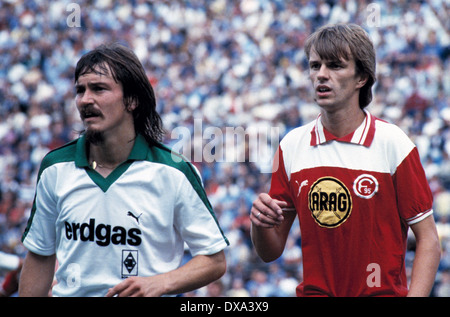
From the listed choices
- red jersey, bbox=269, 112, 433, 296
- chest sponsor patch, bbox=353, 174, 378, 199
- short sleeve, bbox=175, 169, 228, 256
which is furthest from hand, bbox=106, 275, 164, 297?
chest sponsor patch, bbox=353, 174, 378, 199

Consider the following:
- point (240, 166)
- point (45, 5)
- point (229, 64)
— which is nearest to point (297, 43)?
point (229, 64)

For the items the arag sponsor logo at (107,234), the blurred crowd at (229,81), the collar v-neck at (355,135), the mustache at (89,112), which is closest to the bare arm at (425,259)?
the collar v-neck at (355,135)

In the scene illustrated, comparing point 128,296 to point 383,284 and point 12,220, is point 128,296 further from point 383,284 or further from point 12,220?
point 12,220

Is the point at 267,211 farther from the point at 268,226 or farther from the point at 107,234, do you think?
the point at 107,234

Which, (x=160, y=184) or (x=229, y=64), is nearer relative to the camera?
(x=160, y=184)

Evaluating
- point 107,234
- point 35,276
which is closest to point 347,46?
point 107,234

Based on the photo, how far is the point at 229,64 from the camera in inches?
608

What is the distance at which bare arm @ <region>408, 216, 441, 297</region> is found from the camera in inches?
116

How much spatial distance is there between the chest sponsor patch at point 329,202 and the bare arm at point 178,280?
47 cm

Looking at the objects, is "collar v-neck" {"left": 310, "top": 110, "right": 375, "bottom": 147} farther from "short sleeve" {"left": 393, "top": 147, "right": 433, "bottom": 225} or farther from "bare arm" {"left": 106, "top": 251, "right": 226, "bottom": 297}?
"bare arm" {"left": 106, "top": 251, "right": 226, "bottom": 297}

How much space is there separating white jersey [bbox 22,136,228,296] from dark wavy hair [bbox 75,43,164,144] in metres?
0.15

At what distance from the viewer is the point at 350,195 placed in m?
3.16

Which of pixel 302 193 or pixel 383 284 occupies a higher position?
pixel 302 193

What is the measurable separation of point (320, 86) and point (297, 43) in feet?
40.4
